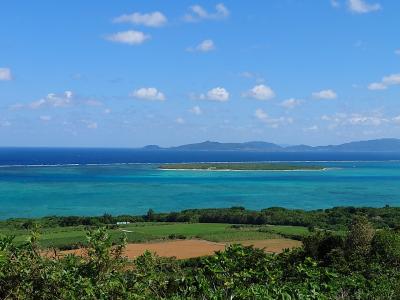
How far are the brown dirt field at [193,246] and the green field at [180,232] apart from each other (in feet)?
5.20

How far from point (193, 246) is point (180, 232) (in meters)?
6.19

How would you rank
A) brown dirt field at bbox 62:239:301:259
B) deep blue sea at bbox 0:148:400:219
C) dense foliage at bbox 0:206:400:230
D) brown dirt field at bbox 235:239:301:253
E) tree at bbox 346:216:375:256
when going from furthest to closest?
deep blue sea at bbox 0:148:400:219
dense foliage at bbox 0:206:400:230
brown dirt field at bbox 235:239:301:253
brown dirt field at bbox 62:239:301:259
tree at bbox 346:216:375:256

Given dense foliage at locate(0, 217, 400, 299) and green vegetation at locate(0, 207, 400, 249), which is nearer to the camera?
dense foliage at locate(0, 217, 400, 299)

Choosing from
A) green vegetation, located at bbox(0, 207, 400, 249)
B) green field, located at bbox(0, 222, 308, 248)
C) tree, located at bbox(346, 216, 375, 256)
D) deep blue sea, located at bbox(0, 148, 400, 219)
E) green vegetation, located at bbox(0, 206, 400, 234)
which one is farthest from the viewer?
deep blue sea, located at bbox(0, 148, 400, 219)

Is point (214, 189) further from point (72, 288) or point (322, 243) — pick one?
point (72, 288)

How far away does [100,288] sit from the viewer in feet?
19.2

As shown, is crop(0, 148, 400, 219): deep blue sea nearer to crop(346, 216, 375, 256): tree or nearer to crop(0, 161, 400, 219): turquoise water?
crop(0, 161, 400, 219): turquoise water

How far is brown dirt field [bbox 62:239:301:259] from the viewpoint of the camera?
35.0 meters

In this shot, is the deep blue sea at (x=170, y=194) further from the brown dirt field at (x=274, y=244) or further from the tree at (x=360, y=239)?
the tree at (x=360, y=239)

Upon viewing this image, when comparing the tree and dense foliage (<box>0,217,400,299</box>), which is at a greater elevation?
dense foliage (<box>0,217,400,299</box>)

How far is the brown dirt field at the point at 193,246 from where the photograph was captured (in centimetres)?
3502

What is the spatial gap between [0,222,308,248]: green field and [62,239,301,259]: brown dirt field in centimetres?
159

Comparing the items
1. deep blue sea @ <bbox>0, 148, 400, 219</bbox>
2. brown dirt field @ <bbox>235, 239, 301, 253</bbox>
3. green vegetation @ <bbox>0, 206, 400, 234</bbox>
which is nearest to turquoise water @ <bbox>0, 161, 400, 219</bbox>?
deep blue sea @ <bbox>0, 148, 400, 219</bbox>

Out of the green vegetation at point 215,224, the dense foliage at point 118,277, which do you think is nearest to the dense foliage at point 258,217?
the green vegetation at point 215,224
